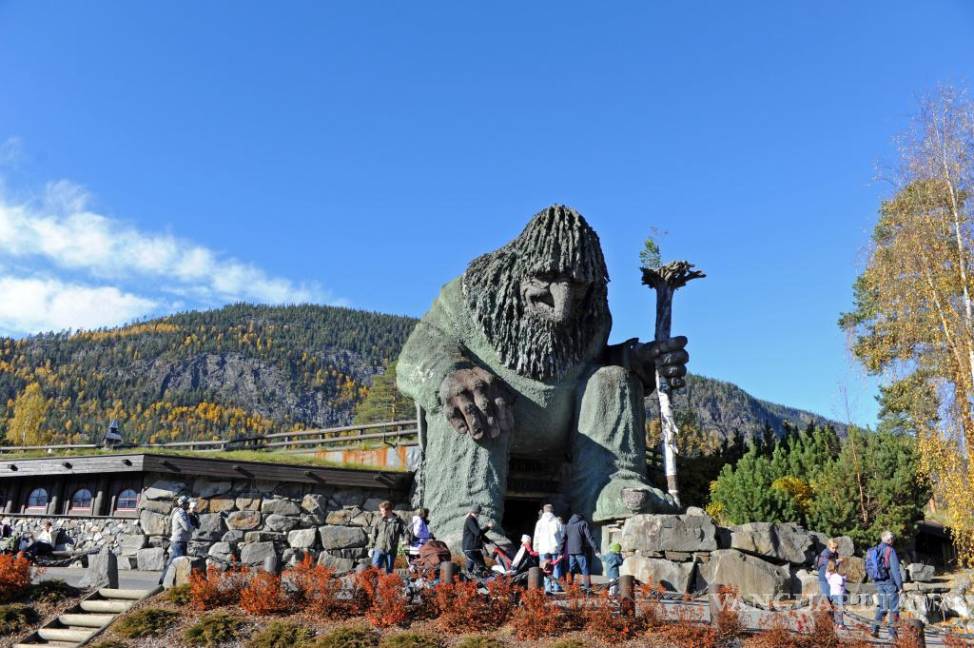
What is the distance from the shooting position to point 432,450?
1006 centimetres

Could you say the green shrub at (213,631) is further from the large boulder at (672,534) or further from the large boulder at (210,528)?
the large boulder at (672,534)

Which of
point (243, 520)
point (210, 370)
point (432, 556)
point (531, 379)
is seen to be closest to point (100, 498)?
point (243, 520)

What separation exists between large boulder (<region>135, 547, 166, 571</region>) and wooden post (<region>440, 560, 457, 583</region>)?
5401 millimetres

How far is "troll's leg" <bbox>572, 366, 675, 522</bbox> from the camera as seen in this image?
9852mm

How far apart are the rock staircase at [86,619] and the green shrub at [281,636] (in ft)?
5.67

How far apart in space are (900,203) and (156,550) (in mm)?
11086

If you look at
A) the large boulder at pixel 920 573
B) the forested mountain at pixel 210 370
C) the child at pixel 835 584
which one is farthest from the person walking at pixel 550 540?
the forested mountain at pixel 210 370

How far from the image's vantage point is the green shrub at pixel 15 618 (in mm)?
7836

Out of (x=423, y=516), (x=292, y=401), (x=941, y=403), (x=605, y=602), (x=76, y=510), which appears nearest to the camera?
(x=605, y=602)

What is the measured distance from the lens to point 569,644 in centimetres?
647

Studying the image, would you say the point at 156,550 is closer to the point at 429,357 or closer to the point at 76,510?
the point at 76,510

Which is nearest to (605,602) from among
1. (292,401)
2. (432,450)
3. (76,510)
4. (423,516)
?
(423,516)

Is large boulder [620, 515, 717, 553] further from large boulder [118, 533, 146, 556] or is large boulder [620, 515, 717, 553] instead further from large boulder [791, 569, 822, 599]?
large boulder [118, 533, 146, 556]

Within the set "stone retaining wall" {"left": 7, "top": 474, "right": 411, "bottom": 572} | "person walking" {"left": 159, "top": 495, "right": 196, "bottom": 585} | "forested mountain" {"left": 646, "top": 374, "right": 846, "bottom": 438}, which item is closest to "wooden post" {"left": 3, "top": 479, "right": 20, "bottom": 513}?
"stone retaining wall" {"left": 7, "top": 474, "right": 411, "bottom": 572}
